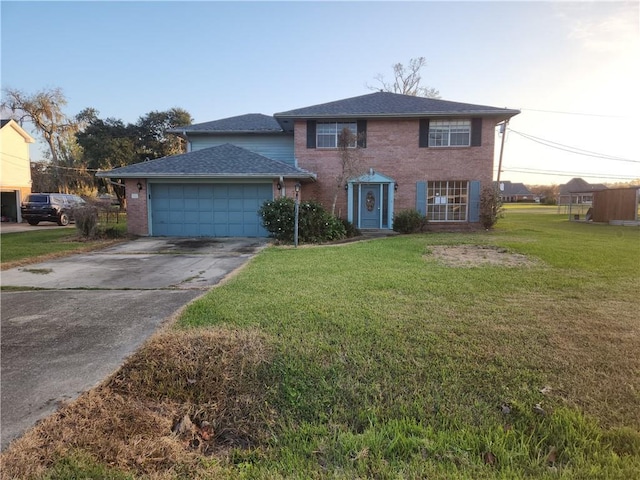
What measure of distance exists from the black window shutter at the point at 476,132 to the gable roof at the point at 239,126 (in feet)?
29.1

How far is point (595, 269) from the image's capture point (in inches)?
295

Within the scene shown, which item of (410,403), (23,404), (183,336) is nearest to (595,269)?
(410,403)

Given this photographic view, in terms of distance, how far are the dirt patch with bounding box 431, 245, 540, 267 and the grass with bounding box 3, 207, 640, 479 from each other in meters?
2.51

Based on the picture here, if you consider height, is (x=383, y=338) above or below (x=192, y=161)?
below

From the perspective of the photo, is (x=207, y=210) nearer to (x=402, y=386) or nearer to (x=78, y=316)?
(x=78, y=316)

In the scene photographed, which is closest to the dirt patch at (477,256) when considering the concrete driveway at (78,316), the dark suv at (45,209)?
the concrete driveway at (78,316)

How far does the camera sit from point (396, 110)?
16.4 meters

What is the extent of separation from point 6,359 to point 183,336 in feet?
5.66

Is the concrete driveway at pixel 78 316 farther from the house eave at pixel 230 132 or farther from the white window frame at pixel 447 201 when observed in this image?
the white window frame at pixel 447 201

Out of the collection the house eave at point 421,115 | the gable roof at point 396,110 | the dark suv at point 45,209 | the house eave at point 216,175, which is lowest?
the dark suv at point 45,209

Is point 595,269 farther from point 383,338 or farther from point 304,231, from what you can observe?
point 304,231

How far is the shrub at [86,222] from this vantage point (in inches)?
543

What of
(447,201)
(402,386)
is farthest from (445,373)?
→ (447,201)

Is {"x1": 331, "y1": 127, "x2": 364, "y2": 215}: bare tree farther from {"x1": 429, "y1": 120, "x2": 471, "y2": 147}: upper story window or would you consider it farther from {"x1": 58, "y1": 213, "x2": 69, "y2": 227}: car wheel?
{"x1": 58, "y1": 213, "x2": 69, "y2": 227}: car wheel
